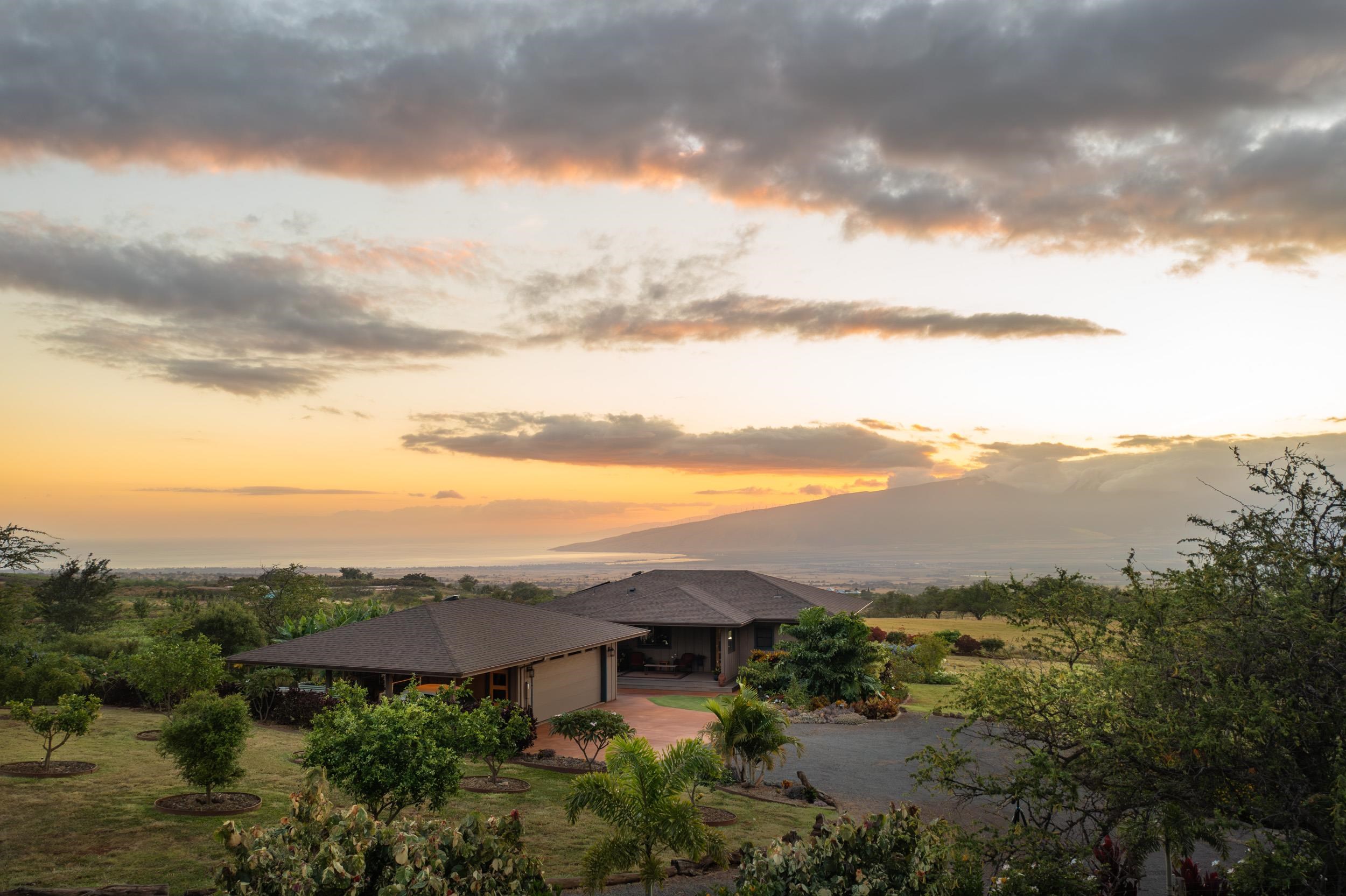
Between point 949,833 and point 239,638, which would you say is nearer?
point 949,833

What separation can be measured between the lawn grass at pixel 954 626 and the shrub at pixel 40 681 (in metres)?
45.5

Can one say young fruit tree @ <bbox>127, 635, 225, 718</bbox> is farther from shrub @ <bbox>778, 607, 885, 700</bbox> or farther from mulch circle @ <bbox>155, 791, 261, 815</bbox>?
shrub @ <bbox>778, 607, 885, 700</bbox>

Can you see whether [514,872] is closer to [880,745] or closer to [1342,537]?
[1342,537]

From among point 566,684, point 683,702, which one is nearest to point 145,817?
point 566,684

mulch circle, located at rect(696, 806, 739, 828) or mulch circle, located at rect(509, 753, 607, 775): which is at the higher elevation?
mulch circle, located at rect(696, 806, 739, 828)

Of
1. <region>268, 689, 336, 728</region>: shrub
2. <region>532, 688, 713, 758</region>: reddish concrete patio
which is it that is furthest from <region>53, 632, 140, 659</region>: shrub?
<region>532, 688, 713, 758</region>: reddish concrete patio

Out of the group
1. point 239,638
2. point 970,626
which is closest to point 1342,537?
point 239,638

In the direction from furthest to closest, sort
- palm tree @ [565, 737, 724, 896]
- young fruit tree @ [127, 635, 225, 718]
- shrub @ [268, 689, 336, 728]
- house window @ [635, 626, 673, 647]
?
house window @ [635, 626, 673, 647] → shrub @ [268, 689, 336, 728] → young fruit tree @ [127, 635, 225, 718] → palm tree @ [565, 737, 724, 896]

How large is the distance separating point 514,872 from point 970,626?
67649 millimetres

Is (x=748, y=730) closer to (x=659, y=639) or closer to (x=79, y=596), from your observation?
(x=659, y=639)

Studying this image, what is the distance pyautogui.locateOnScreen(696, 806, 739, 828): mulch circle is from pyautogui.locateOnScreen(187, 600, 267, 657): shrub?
25387 mm

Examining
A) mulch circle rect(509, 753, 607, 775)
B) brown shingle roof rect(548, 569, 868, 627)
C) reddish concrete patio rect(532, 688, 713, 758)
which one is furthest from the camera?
brown shingle roof rect(548, 569, 868, 627)

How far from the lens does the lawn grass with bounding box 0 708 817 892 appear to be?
38.8ft

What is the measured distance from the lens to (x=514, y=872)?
31.6 ft
